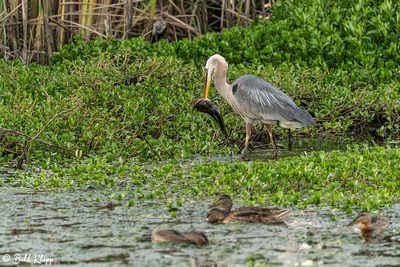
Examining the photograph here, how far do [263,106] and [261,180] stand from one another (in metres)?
2.32

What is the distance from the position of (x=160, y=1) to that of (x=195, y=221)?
27.2ft

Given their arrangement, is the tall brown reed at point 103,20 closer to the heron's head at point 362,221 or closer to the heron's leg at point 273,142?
the heron's leg at point 273,142

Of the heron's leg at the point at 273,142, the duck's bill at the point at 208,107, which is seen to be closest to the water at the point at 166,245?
the heron's leg at the point at 273,142

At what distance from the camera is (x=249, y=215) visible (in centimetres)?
795

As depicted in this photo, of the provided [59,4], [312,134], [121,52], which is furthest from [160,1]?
[312,134]

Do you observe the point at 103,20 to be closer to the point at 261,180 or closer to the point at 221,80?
the point at 221,80

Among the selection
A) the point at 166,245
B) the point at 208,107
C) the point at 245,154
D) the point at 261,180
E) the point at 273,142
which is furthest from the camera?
the point at 208,107

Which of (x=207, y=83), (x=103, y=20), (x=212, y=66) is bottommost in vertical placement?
(x=207, y=83)

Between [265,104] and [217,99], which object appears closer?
[265,104]

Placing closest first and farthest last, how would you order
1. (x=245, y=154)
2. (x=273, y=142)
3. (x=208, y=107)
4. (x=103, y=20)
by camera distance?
(x=245, y=154) < (x=273, y=142) < (x=208, y=107) < (x=103, y=20)

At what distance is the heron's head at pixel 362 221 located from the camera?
7.55 m

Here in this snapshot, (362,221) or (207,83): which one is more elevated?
(207,83)

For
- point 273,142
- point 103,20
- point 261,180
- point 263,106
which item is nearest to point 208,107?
point 263,106

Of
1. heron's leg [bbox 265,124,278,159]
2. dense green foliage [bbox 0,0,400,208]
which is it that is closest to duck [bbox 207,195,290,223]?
dense green foliage [bbox 0,0,400,208]
